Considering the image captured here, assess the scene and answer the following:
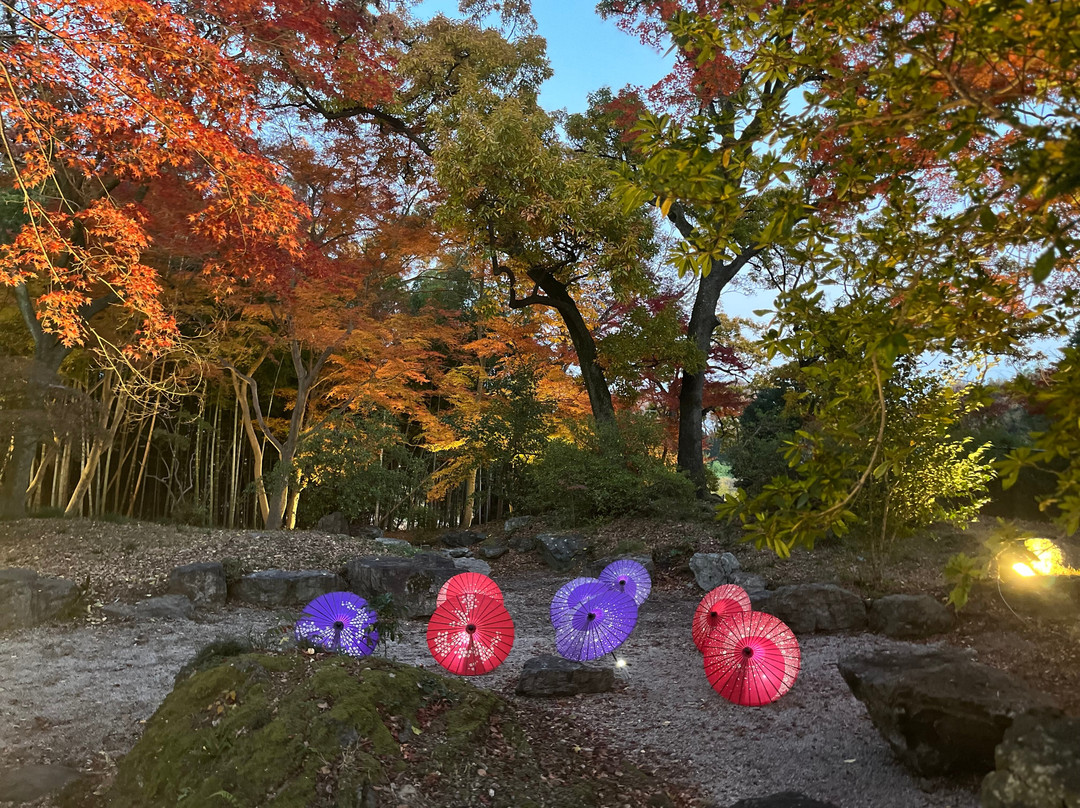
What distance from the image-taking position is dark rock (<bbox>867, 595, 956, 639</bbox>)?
4.16 meters

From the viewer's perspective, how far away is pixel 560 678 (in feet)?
12.5

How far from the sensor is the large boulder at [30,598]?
4785 mm

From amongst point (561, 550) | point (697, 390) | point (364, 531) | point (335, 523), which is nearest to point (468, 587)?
point (561, 550)

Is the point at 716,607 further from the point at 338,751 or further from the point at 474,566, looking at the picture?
the point at 474,566

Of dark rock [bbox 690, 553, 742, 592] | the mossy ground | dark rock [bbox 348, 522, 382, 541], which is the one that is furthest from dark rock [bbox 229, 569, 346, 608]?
dark rock [bbox 348, 522, 382, 541]

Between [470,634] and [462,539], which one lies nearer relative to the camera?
[470,634]

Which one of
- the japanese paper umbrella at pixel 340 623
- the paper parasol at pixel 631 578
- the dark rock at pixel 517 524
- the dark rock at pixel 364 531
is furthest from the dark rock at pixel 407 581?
the dark rock at pixel 364 531

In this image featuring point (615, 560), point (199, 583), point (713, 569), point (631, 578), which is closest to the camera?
point (631, 578)

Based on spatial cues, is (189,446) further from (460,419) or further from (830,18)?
(830,18)

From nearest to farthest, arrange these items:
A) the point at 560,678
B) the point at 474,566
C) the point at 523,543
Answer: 1. the point at 560,678
2. the point at 474,566
3. the point at 523,543

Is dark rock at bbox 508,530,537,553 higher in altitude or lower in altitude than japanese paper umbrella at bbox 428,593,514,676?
higher

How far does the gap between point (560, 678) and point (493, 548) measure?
546 centimetres

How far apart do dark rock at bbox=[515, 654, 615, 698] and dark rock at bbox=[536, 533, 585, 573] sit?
402cm

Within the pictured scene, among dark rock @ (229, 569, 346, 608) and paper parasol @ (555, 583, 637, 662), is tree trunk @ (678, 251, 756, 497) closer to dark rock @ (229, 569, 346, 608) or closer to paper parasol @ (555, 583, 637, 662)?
dark rock @ (229, 569, 346, 608)
